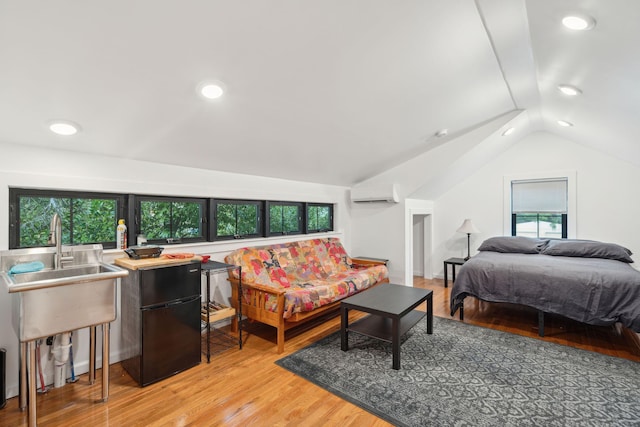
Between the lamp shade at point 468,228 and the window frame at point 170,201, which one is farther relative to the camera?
the lamp shade at point 468,228

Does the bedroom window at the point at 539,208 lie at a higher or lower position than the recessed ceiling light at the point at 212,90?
lower

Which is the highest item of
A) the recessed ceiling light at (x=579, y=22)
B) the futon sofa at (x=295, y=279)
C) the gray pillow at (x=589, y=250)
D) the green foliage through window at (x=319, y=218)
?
the recessed ceiling light at (x=579, y=22)

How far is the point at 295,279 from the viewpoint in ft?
12.1

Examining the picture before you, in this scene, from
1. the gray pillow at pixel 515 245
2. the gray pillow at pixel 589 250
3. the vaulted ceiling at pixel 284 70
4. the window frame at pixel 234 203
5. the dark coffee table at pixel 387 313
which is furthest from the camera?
the gray pillow at pixel 515 245

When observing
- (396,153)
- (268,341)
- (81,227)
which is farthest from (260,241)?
(396,153)

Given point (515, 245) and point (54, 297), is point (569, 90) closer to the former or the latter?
point (515, 245)

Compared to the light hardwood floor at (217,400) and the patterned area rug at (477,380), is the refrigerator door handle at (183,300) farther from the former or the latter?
the patterned area rug at (477,380)

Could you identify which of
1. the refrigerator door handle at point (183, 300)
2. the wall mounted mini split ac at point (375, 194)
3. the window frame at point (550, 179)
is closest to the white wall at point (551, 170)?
the window frame at point (550, 179)

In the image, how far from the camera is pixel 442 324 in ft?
11.1

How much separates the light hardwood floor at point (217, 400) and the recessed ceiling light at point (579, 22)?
2.55m

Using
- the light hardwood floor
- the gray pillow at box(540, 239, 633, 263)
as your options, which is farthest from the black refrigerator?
the gray pillow at box(540, 239, 633, 263)

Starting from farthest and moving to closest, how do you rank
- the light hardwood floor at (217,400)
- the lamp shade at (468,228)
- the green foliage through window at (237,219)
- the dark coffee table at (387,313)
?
1. the lamp shade at (468,228)
2. the green foliage through window at (237,219)
3. the dark coffee table at (387,313)
4. the light hardwood floor at (217,400)

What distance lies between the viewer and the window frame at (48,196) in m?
2.12

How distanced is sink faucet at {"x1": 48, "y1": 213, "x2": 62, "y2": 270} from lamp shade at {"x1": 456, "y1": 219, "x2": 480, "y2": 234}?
4970 millimetres
